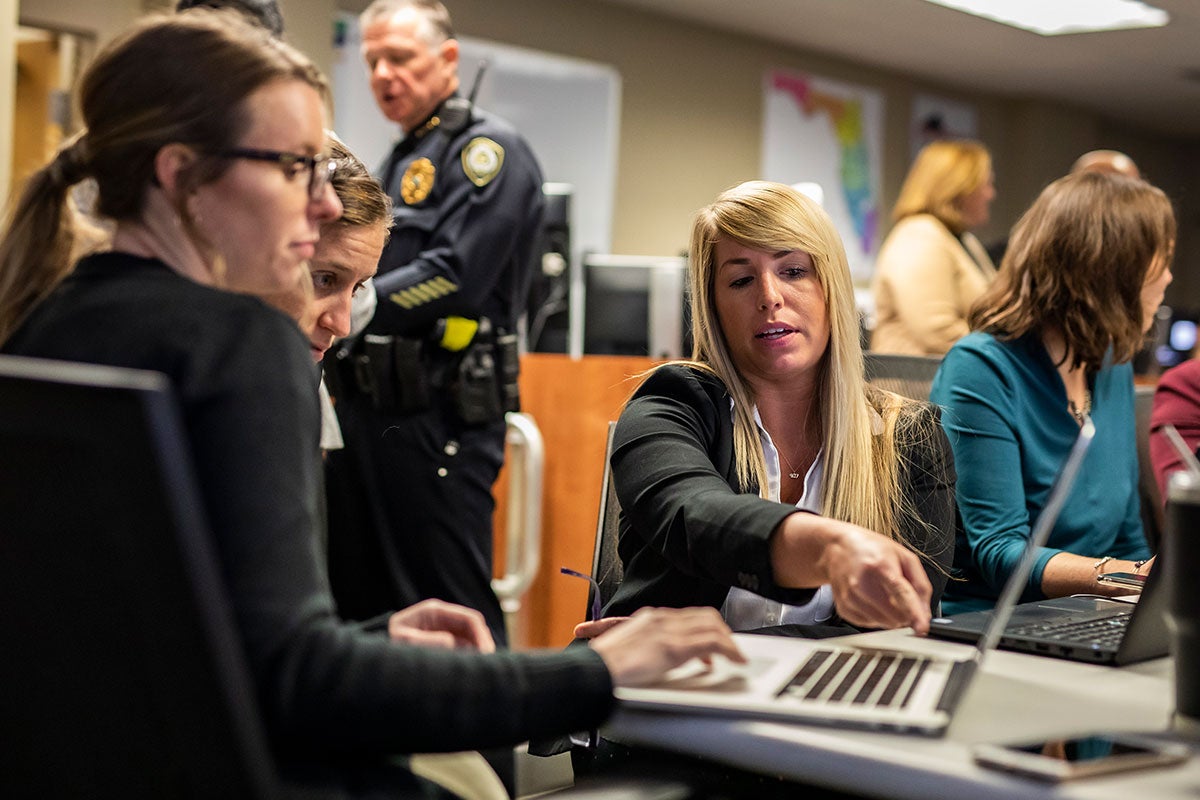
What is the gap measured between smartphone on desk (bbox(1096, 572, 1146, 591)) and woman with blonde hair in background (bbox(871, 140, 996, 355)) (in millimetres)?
2020

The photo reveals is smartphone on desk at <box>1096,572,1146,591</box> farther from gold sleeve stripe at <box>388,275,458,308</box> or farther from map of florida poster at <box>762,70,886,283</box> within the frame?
map of florida poster at <box>762,70,886,283</box>

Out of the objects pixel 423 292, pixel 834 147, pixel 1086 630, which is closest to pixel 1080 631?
pixel 1086 630

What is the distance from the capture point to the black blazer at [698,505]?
1.20m

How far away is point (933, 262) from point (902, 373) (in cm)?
172

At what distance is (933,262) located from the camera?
12.4 ft

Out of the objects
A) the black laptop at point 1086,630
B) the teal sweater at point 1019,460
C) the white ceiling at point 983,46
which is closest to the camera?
the black laptop at point 1086,630

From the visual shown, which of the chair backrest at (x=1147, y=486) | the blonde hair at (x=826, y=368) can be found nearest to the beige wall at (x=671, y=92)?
the chair backrest at (x=1147, y=486)

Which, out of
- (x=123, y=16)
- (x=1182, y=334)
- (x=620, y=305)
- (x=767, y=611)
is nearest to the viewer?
(x=767, y=611)

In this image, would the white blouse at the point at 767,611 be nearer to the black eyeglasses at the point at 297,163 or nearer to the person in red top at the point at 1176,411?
the black eyeglasses at the point at 297,163

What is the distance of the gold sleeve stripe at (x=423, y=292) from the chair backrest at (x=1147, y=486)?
4.47 feet

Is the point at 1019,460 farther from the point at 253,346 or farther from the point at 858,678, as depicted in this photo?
the point at 253,346

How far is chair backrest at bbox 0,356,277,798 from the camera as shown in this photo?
637 millimetres

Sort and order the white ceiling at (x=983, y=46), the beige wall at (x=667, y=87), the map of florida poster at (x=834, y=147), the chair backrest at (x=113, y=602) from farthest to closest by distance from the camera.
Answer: the map of florida poster at (x=834, y=147)
the white ceiling at (x=983, y=46)
the beige wall at (x=667, y=87)
the chair backrest at (x=113, y=602)

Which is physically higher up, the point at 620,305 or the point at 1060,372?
the point at 1060,372
